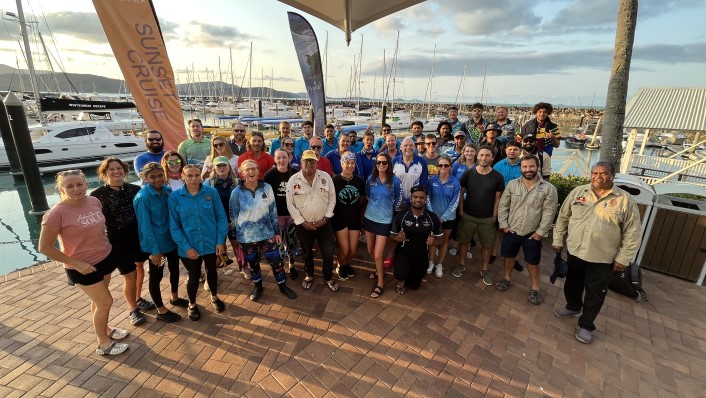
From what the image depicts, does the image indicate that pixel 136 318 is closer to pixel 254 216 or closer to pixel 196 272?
pixel 196 272

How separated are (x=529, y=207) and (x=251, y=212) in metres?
3.56

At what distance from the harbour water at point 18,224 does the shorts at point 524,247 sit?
3.91 metres

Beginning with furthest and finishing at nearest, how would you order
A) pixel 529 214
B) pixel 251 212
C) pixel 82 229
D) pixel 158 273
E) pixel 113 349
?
pixel 529 214
pixel 251 212
pixel 158 273
pixel 113 349
pixel 82 229

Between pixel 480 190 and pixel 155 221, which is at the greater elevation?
pixel 480 190

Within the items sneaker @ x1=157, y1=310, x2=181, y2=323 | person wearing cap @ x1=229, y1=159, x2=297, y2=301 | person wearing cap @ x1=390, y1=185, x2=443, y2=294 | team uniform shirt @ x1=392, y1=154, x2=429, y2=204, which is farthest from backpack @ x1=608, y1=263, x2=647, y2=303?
sneaker @ x1=157, y1=310, x2=181, y2=323

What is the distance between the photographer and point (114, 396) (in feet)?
8.29

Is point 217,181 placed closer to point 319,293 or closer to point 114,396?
point 319,293

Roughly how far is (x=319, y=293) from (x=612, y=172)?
3.74 m

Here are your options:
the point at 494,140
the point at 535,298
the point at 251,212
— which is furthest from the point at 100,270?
the point at 494,140

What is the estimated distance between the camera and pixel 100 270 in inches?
111

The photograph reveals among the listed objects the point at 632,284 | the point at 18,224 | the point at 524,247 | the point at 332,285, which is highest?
the point at 524,247

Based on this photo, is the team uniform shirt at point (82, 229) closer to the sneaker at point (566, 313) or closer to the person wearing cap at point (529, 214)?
the person wearing cap at point (529, 214)

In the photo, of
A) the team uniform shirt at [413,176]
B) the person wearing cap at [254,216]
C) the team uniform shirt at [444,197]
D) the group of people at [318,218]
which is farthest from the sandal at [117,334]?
the team uniform shirt at [444,197]

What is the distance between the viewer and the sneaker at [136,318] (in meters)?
3.38
